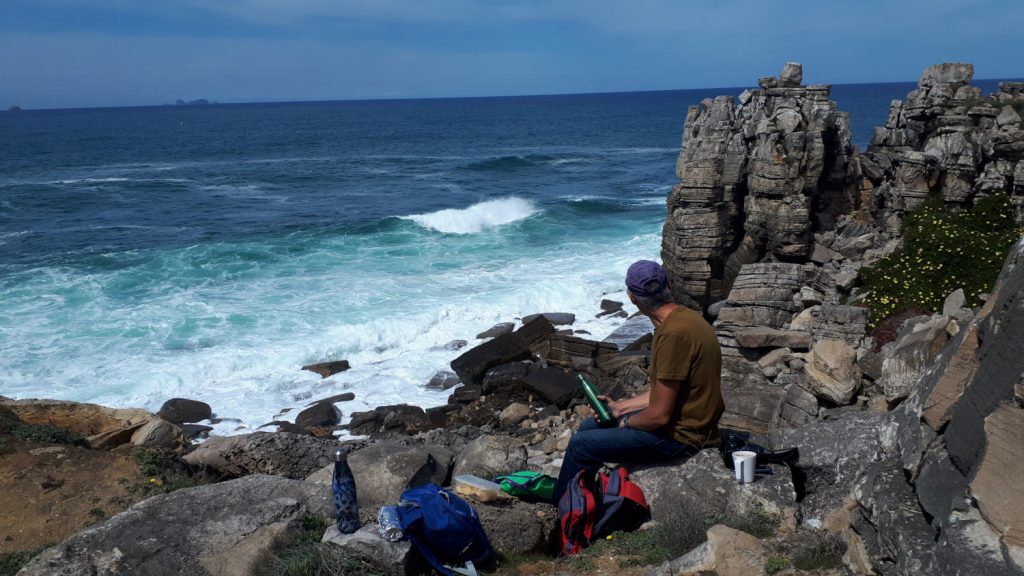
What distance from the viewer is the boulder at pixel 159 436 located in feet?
35.8

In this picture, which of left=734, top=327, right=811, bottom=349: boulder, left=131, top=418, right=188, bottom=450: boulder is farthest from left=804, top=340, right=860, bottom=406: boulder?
left=131, top=418, right=188, bottom=450: boulder

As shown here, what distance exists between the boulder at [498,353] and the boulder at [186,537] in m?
11.1

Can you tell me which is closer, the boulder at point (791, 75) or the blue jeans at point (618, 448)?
the blue jeans at point (618, 448)

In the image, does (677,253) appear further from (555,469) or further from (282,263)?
(282,263)

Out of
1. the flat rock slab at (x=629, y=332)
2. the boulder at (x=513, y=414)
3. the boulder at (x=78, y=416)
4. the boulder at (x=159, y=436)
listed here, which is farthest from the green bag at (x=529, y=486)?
the flat rock slab at (x=629, y=332)

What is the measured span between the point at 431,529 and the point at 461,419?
10.2 m

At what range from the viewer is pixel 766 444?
6.95m

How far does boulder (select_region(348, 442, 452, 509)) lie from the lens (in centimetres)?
752

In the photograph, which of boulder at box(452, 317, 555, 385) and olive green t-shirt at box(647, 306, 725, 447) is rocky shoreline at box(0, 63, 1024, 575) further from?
olive green t-shirt at box(647, 306, 725, 447)

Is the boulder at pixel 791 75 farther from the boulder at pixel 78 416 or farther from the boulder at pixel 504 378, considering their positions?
the boulder at pixel 78 416

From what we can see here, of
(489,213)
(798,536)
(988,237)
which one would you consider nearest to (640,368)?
(988,237)

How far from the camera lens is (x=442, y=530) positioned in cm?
545

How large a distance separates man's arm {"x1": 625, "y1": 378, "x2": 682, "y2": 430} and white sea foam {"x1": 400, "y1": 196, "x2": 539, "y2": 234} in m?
28.7

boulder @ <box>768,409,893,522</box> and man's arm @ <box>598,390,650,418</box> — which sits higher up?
man's arm @ <box>598,390,650,418</box>
